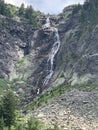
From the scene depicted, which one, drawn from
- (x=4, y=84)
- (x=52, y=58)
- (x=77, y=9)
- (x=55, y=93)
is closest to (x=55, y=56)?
(x=52, y=58)

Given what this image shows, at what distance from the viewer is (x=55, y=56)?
18150 centimetres

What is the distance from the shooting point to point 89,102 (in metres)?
125

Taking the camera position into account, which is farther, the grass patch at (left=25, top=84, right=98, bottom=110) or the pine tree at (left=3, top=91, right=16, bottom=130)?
the grass patch at (left=25, top=84, right=98, bottom=110)

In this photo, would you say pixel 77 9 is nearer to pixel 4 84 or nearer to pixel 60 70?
pixel 60 70

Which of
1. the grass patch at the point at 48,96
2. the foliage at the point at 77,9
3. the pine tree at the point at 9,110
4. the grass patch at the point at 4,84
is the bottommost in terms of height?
the pine tree at the point at 9,110

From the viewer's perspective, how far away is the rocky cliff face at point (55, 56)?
154125 millimetres

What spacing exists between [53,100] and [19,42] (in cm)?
6925

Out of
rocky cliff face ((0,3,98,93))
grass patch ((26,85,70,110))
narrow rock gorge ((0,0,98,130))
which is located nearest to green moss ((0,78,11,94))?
narrow rock gorge ((0,0,98,130))

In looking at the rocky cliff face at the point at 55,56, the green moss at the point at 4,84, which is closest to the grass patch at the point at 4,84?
the green moss at the point at 4,84

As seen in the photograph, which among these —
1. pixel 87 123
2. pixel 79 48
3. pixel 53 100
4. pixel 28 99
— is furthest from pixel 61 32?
pixel 87 123

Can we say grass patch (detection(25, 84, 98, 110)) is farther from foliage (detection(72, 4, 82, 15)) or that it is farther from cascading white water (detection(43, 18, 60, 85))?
foliage (detection(72, 4, 82, 15))

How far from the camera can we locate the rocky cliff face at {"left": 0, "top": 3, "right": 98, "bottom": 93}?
506 ft

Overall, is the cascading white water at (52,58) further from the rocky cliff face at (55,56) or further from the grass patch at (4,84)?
the grass patch at (4,84)

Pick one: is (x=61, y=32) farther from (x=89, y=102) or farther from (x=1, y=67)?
(x=89, y=102)
